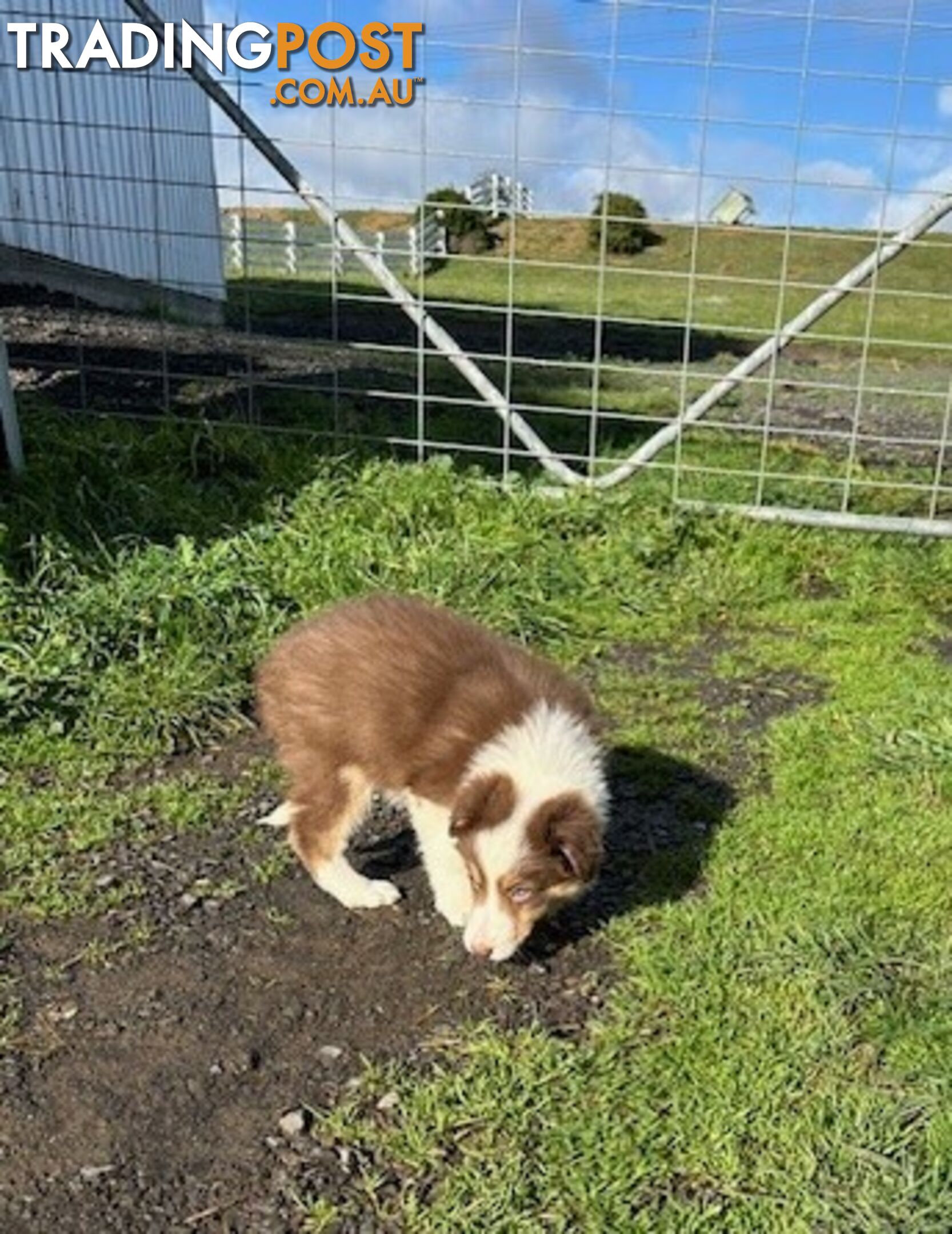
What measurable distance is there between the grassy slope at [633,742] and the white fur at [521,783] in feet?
0.84

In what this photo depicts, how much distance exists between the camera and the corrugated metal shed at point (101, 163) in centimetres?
999

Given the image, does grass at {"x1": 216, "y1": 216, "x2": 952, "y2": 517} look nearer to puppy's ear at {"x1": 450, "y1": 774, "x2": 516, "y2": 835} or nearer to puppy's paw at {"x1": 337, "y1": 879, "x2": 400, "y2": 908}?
puppy's paw at {"x1": 337, "y1": 879, "x2": 400, "y2": 908}

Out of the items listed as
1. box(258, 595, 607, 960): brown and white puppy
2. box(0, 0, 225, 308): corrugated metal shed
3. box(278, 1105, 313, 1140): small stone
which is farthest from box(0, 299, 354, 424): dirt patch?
box(278, 1105, 313, 1140): small stone

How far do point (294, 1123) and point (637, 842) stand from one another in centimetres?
151

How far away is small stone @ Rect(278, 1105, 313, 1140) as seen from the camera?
2.79 metres

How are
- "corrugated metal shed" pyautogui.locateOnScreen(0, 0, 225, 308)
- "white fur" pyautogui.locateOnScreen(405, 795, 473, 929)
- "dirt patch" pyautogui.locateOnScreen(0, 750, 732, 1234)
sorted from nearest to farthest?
"dirt patch" pyautogui.locateOnScreen(0, 750, 732, 1234) < "white fur" pyautogui.locateOnScreen(405, 795, 473, 929) < "corrugated metal shed" pyautogui.locateOnScreen(0, 0, 225, 308)

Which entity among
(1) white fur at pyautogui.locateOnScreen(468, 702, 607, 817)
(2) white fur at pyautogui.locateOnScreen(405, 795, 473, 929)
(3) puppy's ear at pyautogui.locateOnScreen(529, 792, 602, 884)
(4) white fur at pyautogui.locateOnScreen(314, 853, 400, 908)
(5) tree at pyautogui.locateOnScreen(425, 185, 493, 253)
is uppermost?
(5) tree at pyautogui.locateOnScreen(425, 185, 493, 253)

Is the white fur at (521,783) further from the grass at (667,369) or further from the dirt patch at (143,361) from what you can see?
the dirt patch at (143,361)

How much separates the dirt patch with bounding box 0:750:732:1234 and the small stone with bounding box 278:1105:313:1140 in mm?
13

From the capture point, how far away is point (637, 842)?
13.1 feet

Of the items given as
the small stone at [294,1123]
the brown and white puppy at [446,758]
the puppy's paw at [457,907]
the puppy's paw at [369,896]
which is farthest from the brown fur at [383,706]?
the small stone at [294,1123]

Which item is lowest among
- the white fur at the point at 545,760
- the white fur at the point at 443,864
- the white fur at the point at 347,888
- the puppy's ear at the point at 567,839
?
the white fur at the point at 347,888

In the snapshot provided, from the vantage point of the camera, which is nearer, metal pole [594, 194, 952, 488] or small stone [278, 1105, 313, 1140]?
small stone [278, 1105, 313, 1140]

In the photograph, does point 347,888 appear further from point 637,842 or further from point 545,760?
point 637,842
